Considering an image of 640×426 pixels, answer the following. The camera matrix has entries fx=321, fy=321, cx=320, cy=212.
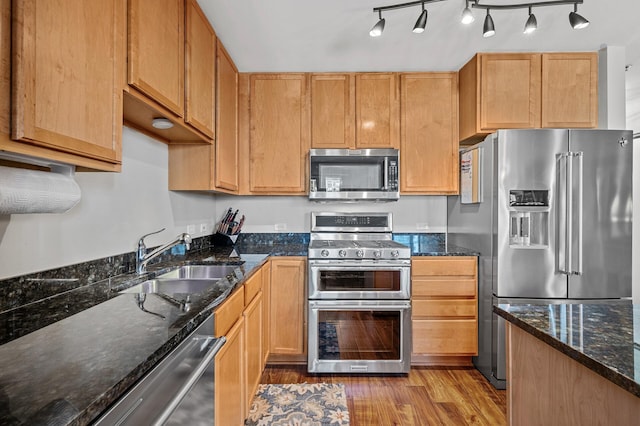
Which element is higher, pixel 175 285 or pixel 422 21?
pixel 422 21

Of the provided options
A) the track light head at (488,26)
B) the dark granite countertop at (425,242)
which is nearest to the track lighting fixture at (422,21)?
the track light head at (488,26)

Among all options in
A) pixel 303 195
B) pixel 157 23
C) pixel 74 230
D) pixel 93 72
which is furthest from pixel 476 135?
pixel 74 230

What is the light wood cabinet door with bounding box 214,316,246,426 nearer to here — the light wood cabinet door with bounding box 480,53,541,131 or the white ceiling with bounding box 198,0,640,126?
the white ceiling with bounding box 198,0,640,126

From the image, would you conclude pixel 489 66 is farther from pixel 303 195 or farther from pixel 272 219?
pixel 272 219

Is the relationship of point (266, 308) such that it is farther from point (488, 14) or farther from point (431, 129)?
point (488, 14)

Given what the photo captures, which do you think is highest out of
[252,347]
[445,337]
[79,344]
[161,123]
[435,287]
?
[161,123]

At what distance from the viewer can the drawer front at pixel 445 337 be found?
2521 millimetres

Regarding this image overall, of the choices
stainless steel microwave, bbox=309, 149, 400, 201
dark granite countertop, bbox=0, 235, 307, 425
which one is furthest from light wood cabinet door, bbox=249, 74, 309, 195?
dark granite countertop, bbox=0, 235, 307, 425

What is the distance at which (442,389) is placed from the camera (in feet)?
7.47

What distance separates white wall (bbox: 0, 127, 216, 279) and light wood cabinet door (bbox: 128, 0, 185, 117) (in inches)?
16.7

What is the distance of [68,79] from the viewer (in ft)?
2.92

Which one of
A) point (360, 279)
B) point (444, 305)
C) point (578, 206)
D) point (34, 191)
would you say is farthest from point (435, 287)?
point (34, 191)

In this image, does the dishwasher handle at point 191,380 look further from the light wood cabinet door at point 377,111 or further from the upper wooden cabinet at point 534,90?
the upper wooden cabinet at point 534,90

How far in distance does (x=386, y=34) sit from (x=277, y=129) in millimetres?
1148
